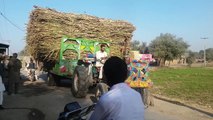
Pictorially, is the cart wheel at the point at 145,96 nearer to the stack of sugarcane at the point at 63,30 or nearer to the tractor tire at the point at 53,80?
the stack of sugarcane at the point at 63,30

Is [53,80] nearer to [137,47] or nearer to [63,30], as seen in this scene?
[63,30]

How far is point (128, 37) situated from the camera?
1463 cm

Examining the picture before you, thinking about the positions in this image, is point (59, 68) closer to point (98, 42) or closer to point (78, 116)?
point (98, 42)

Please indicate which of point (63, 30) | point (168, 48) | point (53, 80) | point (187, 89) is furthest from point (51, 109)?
point (168, 48)

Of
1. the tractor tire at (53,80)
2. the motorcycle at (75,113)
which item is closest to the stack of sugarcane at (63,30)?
the tractor tire at (53,80)

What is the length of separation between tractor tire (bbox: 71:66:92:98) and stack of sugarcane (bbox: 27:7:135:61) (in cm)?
213

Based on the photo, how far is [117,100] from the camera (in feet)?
8.76

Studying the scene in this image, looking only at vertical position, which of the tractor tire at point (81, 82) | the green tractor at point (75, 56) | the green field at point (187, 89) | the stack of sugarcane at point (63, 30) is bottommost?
the green field at point (187, 89)

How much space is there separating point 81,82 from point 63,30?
9.52 feet

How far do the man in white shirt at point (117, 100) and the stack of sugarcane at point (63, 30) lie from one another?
415 inches

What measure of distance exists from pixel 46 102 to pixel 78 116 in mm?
7745

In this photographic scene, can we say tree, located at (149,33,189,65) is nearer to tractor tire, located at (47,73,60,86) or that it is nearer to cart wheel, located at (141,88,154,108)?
tractor tire, located at (47,73,60,86)

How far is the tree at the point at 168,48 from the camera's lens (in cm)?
7056

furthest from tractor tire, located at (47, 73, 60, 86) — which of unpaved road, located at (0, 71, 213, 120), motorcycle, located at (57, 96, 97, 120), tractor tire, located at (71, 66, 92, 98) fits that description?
motorcycle, located at (57, 96, 97, 120)
